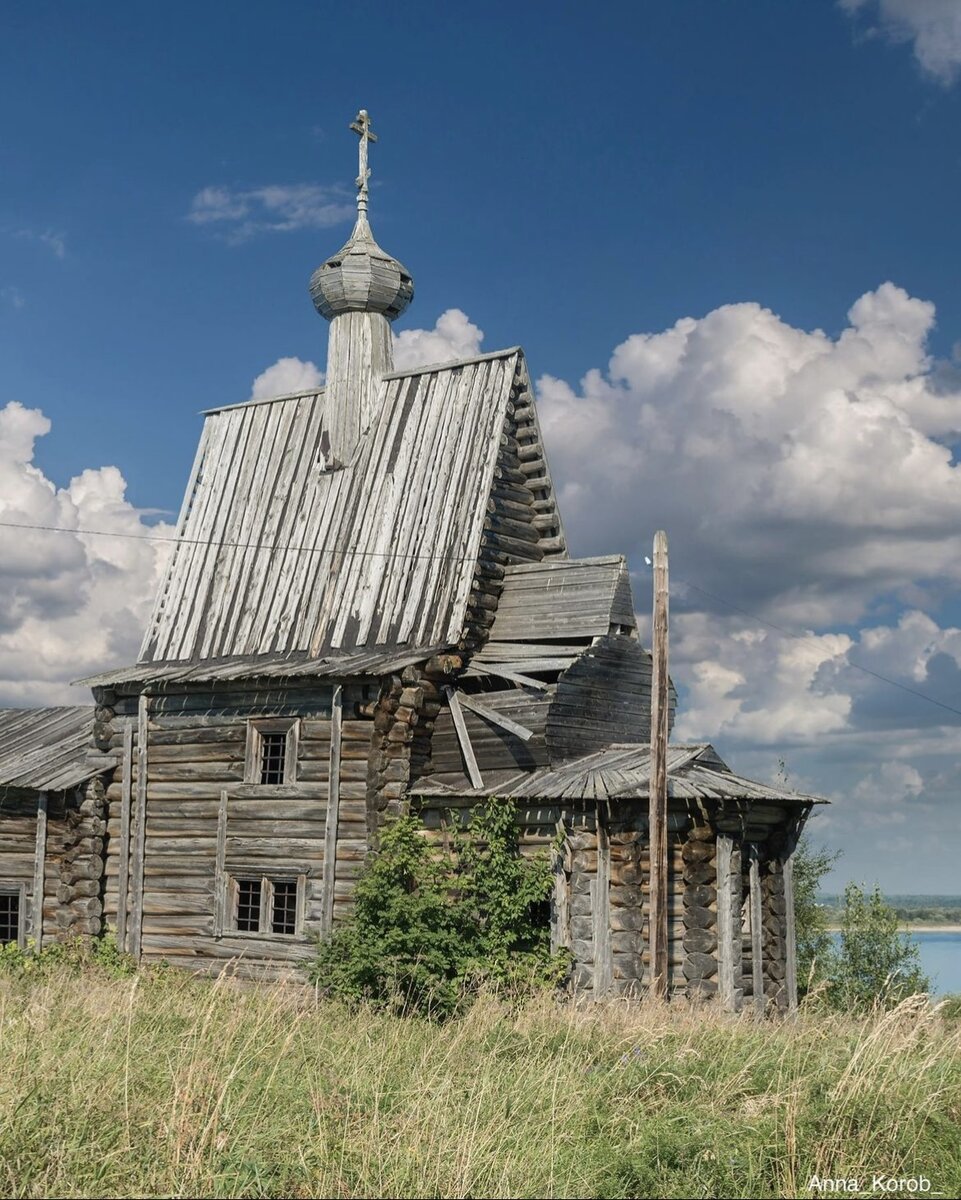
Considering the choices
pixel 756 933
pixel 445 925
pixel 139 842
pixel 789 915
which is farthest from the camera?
pixel 139 842

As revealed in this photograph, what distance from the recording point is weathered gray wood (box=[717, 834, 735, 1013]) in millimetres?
19531

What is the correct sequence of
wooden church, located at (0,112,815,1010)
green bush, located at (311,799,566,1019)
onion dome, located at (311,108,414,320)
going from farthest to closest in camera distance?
onion dome, located at (311,108,414,320) < wooden church, located at (0,112,815,1010) < green bush, located at (311,799,566,1019)

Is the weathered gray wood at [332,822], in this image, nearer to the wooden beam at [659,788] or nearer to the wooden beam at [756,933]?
the wooden beam at [659,788]

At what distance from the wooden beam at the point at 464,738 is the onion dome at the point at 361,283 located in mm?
9405

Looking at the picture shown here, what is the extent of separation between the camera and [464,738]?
21.8 metres

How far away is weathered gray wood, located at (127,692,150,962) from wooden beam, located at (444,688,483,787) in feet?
19.5

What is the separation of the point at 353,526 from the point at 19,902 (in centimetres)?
976

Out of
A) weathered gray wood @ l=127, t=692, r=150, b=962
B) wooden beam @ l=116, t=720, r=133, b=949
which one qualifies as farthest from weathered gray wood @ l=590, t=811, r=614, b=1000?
wooden beam @ l=116, t=720, r=133, b=949

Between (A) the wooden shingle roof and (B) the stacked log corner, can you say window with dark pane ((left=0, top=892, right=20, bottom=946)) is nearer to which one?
(A) the wooden shingle roof

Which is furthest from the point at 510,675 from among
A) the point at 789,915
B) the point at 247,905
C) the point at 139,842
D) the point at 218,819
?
the point at 139,842

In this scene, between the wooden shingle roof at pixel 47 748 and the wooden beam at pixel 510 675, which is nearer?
the wooden beam at pixel 510 675

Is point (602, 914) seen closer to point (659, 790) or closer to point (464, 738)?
point (659, 790)

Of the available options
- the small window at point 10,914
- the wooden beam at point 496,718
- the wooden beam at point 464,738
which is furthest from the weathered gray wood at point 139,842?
the wooden beam at point 496,718

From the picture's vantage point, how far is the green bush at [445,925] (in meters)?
19.4
